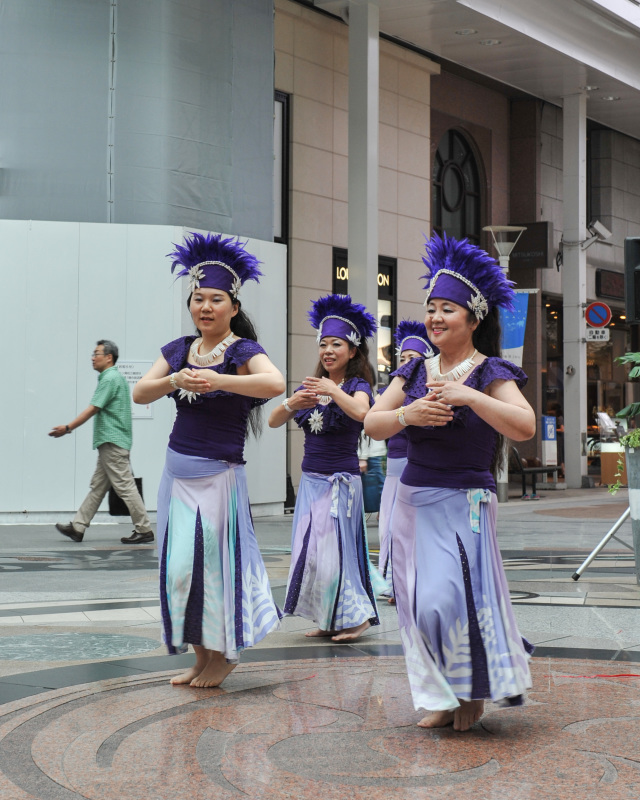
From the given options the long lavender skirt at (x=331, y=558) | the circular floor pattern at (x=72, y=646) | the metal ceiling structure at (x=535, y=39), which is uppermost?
the metal ceiling structure at (x=535, y=39)

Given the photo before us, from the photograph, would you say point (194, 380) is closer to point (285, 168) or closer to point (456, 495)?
point (456, 495)

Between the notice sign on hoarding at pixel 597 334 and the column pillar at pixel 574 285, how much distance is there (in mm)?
128

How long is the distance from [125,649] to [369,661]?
49.8 inches

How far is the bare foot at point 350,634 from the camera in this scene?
6223mm

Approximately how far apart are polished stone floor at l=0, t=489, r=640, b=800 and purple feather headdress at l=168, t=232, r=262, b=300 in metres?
1.81

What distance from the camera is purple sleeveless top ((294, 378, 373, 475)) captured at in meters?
6.72

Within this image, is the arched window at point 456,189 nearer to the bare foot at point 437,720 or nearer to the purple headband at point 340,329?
the purple headband at point 340,329

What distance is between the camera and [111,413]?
11789 mm

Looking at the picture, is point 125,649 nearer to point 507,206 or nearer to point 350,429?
point 350,429

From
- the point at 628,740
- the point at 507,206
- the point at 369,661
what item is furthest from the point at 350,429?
the point at 507,206

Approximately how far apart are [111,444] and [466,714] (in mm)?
8064

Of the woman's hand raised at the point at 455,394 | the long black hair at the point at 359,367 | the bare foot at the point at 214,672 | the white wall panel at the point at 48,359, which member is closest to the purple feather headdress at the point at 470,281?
the woman's hand raised at the point at 455,394

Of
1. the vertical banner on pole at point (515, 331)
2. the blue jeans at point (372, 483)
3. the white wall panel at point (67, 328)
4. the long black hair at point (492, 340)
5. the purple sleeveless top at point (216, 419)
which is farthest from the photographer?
the vertical banner on pole at point (515, 331)

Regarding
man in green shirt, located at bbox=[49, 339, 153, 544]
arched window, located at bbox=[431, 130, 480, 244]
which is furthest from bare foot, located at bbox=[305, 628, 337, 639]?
arched window, located at bbox=[431, 130, 480, 244]
